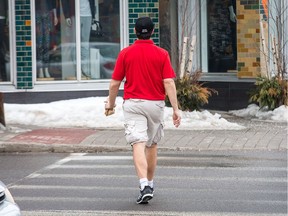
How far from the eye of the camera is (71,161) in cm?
1280

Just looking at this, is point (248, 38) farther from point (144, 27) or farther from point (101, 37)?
point (144, 27)

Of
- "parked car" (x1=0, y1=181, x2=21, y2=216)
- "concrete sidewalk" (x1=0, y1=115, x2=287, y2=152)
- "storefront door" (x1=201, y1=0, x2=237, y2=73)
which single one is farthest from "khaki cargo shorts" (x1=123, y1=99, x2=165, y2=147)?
"storefront door" (x1=201, y1=0, x2=237, y2=73)

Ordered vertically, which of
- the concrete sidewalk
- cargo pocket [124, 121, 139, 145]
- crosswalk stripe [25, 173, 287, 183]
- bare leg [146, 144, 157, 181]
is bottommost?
crosswalk stripe [25, 173, 287, 183]

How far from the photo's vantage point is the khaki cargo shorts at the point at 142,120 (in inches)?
364

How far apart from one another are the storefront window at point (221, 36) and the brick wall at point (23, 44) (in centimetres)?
424

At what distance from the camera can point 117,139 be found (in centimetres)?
1439

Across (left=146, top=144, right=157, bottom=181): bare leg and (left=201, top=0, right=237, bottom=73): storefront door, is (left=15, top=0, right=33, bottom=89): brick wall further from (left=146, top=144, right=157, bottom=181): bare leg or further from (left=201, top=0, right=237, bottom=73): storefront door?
(left=146, top=144, right=157, bottom=181): bare leg

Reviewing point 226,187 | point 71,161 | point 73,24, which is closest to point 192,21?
point 73,24

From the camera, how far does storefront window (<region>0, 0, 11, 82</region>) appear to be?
18.0 m

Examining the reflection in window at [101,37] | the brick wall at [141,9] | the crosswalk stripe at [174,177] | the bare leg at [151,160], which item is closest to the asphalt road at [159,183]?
the crosswalk stripe at [174,177]

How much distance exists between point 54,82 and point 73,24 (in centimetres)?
128

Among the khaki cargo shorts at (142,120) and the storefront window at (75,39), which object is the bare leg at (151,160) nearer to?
the khaki cargo shorts at (142,120)

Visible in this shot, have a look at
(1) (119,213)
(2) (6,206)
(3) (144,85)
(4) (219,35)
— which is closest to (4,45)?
(4) (219,35)

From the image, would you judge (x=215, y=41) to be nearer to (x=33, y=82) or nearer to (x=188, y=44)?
(x=188, y=44)
